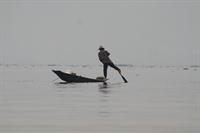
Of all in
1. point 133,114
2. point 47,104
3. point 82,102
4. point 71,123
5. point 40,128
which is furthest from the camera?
point 82,102

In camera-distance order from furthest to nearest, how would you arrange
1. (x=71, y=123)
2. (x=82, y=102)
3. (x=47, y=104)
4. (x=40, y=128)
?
1. (x=82, y=102)
2. (x=47, y=104)
3. (x=71, y=123)
4. (x=40, y=128)

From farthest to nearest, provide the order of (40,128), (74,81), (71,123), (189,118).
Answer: (74,81)
(189,118)
(71,123)
(40,128)

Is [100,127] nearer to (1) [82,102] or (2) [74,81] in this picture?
(1) [82,102]

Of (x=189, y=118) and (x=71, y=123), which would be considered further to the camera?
(x=189, y=118)

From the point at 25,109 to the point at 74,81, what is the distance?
21.7m

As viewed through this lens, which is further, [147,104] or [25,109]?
[147,104]

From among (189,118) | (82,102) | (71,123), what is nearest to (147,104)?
(82,102)

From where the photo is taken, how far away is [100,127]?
14.4 meters

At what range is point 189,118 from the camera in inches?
650

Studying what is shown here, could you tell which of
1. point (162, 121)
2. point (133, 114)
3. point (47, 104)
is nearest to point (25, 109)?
point (47, 104)

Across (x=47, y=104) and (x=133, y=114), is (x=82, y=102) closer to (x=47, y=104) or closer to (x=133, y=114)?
(x=47, y=104)

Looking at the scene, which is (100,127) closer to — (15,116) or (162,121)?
(162,121)

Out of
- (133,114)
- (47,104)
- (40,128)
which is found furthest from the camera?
(47,104)

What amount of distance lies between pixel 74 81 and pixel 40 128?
27.0 m
